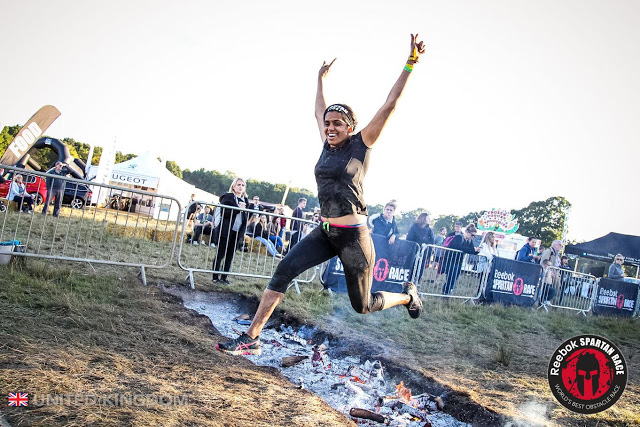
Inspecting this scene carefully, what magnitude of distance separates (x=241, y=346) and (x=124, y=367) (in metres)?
0.90

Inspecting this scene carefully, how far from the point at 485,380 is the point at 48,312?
467 cm

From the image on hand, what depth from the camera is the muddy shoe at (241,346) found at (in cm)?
340

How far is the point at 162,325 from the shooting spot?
15.4 ft

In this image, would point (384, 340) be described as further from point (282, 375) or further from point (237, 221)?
point (237, 221)

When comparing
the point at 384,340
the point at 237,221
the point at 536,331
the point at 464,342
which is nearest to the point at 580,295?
the point at 536,331

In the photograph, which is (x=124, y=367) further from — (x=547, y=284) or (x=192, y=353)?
(x=547, y=284)

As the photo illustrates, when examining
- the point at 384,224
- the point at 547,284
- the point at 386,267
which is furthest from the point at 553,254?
the point at 386,267

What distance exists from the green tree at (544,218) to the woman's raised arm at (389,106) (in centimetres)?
5116

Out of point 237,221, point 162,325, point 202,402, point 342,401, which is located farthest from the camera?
point 237,221

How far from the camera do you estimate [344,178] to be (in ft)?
11.2

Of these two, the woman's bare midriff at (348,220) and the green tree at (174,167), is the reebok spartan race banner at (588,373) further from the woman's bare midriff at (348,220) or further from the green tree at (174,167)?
the green tree at (174,167)

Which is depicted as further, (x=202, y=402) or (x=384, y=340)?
(x=384, y=340)

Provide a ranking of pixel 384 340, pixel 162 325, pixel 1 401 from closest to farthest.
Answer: pixel 1 401, pixel 162 325, pixel 384 340

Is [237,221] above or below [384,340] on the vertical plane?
above
